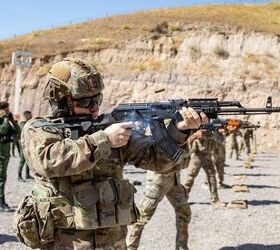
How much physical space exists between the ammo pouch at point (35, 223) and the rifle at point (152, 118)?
1.57 ft

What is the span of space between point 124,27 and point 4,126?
29.6 meters

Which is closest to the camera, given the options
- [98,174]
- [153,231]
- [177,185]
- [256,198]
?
[98,174]

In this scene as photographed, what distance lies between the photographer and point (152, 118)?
11.4ft

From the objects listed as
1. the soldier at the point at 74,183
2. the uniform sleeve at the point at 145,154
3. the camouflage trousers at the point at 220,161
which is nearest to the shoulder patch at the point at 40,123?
the soldier at the point at 74,183

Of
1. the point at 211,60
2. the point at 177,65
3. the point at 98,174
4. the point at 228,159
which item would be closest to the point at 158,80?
the point at 177,65

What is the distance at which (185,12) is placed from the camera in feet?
138

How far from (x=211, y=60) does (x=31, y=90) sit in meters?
11.4

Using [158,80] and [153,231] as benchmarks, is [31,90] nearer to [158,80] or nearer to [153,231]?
[158,80]

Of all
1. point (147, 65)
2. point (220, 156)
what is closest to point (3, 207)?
point (220, 156)

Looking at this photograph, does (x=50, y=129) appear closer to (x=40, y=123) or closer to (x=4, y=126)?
(x=40, y=123)

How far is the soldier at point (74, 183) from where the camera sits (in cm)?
309

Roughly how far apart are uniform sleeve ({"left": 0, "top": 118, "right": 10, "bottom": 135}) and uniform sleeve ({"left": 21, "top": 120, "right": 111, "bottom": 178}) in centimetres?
613

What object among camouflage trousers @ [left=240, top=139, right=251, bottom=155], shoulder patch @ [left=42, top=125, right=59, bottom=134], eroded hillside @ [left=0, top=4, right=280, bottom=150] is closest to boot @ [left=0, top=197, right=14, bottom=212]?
shoulder patch @ [left=42, top=125, right=59, bottom=134]

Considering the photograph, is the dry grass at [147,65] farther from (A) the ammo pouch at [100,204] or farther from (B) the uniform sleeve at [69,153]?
(B) the uniform sleeve at [69,153]
